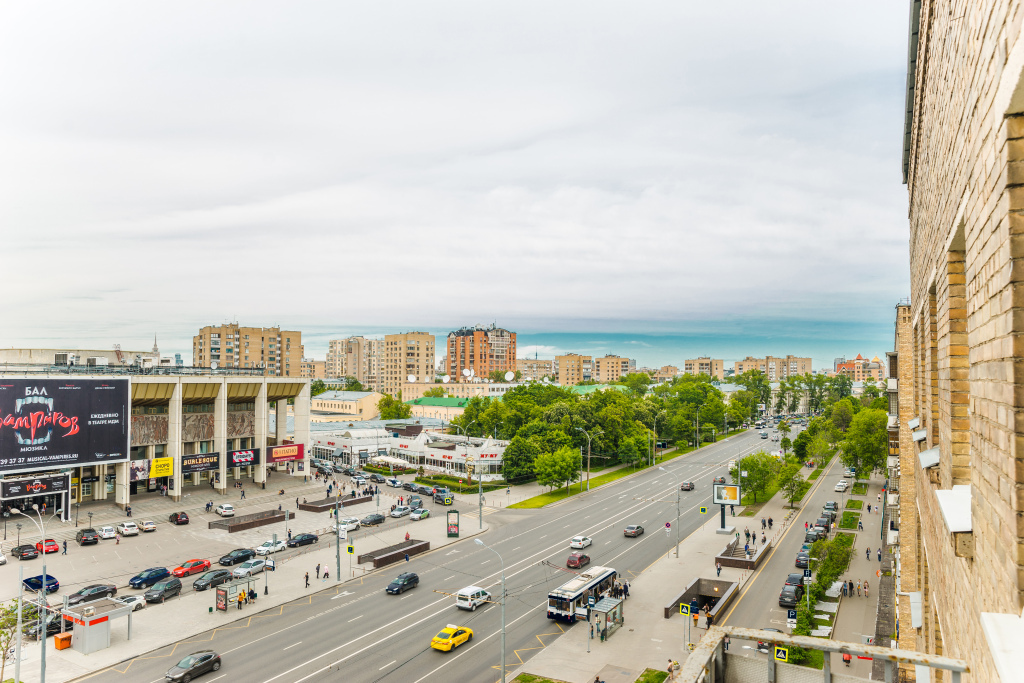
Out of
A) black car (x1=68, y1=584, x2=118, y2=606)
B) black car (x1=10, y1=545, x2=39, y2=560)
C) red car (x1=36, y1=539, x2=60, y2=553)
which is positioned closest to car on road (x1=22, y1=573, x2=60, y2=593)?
black car (x1=68, y1=584, x2=118, y2=606)

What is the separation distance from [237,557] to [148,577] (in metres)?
6.21

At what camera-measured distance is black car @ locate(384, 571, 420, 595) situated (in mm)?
39062

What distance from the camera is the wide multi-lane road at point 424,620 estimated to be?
28.5m

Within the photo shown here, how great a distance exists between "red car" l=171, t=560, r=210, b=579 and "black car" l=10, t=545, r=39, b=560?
11.3 meters

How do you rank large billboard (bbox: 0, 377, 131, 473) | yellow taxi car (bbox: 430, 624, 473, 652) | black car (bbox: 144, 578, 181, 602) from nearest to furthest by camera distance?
yellow taxi car (bbox: 430, 624, 473, 652), black car (bbox: 144, 578, 181, 602), large billboard (bbox: 0, 377, 131, 473)

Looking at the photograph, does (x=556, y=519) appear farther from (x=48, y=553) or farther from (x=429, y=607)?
(x=48, y=553)

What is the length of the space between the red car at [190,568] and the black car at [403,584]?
13.5 metres

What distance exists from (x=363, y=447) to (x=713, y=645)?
89.1 m

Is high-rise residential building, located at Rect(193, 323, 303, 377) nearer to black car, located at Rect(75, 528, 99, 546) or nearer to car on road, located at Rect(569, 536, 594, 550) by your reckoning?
black car, located at Rect(75, 528, 99, 546)

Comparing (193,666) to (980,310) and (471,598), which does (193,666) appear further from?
(980,310)

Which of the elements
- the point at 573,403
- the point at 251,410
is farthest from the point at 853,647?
the point at 573,403

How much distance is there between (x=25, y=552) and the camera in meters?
44.9

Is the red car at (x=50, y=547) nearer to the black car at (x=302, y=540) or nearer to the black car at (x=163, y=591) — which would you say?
the black car at (x=163, y=591)

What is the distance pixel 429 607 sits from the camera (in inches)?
1444
